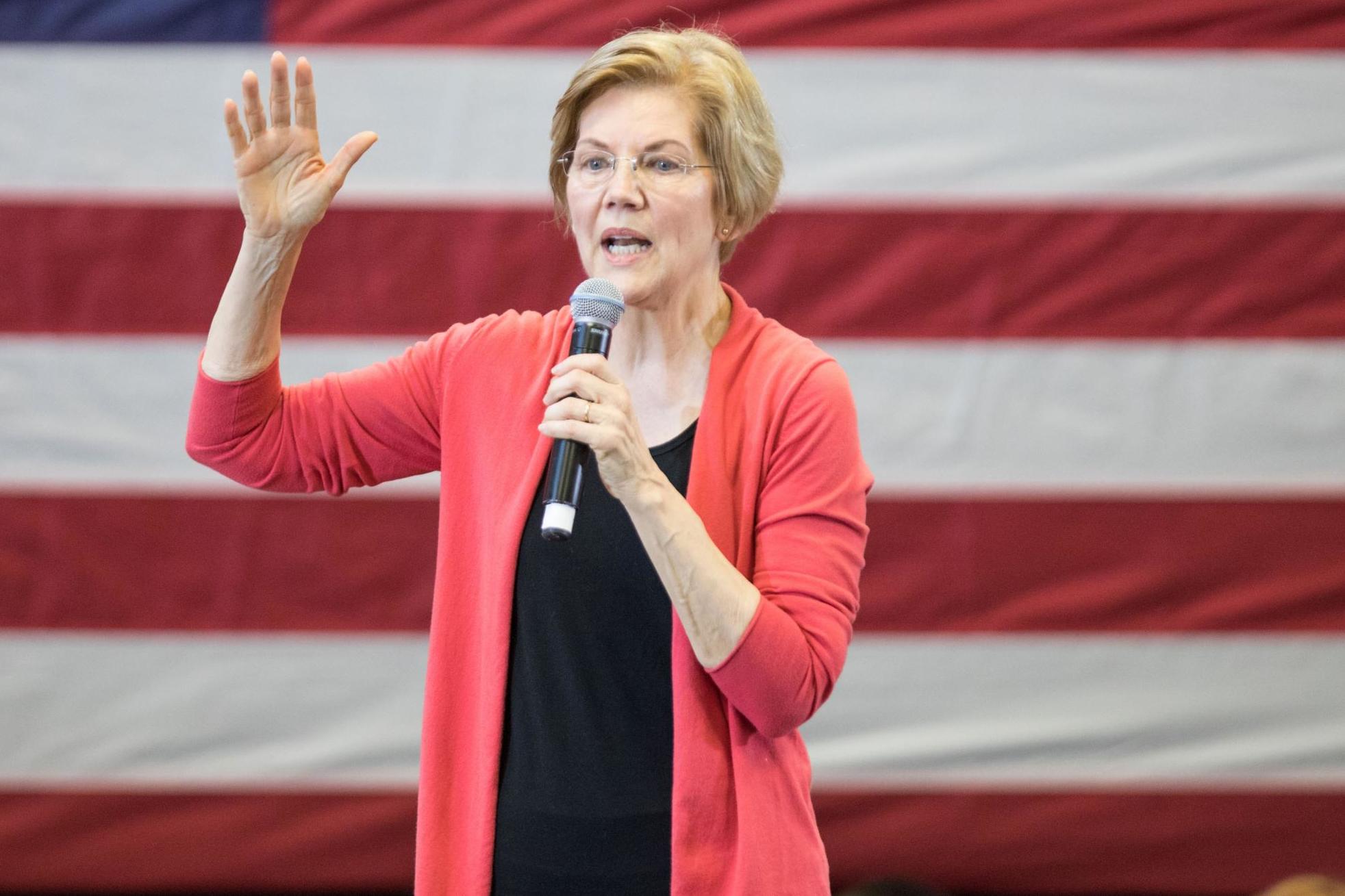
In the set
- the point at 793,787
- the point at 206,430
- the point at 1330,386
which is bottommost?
the point at 793,787

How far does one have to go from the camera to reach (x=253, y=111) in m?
1.12

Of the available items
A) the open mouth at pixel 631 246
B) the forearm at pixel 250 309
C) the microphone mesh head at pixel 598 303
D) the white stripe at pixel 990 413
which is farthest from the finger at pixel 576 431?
the white stripe at pixel 990 413

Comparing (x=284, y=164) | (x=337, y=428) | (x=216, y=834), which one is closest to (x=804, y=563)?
(x=337, y=428)

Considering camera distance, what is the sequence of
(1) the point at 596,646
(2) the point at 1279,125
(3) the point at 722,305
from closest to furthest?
(1) the point at 596,646 → (3) the point at 722,305 → (2) the point at 1279,125

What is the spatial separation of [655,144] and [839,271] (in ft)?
3.92

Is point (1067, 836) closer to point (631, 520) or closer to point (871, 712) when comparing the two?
point (871, 712)

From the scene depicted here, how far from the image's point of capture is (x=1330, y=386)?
229 cm

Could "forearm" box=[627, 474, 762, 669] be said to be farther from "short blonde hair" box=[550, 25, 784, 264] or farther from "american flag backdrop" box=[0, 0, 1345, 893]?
→ "american flag backdrop" box=[0, 0, 1345, 893]

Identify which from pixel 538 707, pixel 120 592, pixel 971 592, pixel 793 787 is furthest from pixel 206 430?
pixel 971 592

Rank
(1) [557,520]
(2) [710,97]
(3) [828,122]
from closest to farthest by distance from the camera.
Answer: (1) [557,520]
(2) [710,97]
(3) [828,122]

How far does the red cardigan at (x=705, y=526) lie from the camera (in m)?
1.05

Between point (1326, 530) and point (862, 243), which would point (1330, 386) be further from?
point (862, 243)

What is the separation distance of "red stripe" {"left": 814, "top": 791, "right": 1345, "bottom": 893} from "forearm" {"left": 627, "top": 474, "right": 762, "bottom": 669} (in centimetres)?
143

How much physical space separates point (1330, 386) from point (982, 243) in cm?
65
